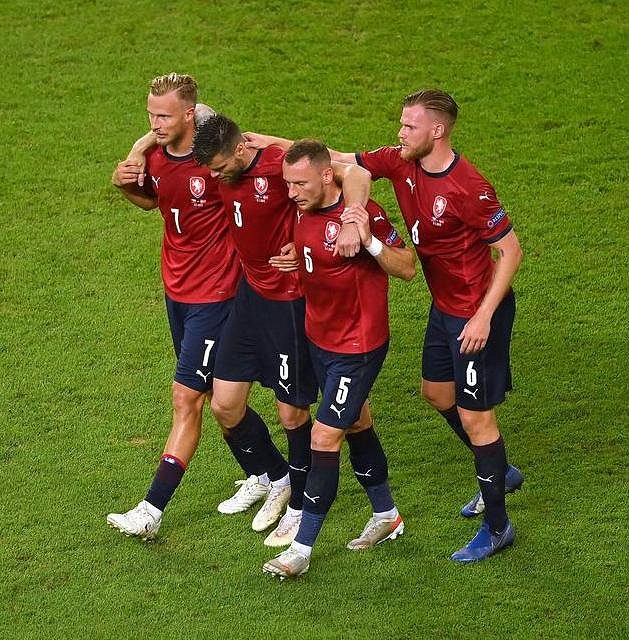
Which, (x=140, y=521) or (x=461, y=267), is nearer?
(x=461, y=267)

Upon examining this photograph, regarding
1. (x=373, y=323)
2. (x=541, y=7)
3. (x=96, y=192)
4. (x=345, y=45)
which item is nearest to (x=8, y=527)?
(x=373, y=323)

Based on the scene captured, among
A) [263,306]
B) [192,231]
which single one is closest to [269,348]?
[263,306]

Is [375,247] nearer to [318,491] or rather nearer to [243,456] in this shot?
[318,491]

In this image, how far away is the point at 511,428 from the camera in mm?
7648

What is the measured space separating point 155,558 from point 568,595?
1.99m

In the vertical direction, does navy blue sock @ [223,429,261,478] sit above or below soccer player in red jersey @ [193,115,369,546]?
below

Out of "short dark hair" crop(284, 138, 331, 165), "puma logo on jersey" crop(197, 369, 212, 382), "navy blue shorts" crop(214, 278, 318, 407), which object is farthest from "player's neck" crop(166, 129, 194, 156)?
"puma logo on jersey" crop(197, 369, 212, 382)

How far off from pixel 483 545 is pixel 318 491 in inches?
33.8

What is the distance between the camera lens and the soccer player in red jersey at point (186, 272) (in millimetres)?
6660

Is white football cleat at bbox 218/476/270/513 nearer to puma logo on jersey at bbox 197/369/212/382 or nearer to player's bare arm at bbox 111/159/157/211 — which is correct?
puma logo on jersey at bbox 197/369/212/382

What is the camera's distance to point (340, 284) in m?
6.21

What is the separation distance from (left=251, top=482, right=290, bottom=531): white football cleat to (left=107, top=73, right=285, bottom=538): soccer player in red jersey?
47cm

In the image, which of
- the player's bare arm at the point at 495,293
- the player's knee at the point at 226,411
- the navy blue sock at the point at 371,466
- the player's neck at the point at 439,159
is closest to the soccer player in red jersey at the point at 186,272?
the player's knee at the point at 226,411

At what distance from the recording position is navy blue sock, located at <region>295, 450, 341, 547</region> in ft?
20.9
